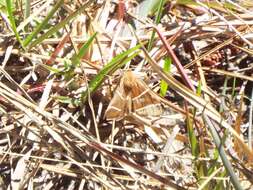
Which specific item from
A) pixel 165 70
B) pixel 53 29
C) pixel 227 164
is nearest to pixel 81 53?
pixel 53 29

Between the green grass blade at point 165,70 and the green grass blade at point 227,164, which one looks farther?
the green grass blade at point 165,70

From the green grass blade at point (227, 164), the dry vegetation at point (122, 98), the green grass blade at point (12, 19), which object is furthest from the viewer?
the green grass blade at point (12, 19)

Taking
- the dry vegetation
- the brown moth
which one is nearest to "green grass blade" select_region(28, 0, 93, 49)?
the dry vegetation

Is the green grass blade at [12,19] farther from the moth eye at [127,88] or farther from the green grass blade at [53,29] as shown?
the moth eye at [127,88]

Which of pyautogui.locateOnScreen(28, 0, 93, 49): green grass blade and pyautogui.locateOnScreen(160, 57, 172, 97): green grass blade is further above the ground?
pyautogui.locateOnScreen(28, 0, 93, 49): green grass blade

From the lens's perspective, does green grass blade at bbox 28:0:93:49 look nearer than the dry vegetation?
No

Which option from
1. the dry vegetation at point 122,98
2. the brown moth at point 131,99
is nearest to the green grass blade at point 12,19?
the dry vegetation at point 122,98

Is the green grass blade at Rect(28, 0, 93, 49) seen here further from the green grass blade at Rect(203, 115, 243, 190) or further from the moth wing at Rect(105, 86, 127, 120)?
the green grass blade at Rect(203, 115, 243, 190)

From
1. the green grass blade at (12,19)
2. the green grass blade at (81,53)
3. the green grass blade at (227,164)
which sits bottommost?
the green grass blade at (227,164)

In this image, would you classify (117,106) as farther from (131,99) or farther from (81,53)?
(81,53)

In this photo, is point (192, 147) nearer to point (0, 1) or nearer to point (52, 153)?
point (52, 153)
